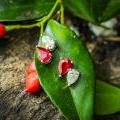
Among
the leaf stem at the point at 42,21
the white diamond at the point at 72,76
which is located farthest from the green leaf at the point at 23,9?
the white diamond at the point at 72,76

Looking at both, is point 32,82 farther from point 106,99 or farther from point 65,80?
point 106,99

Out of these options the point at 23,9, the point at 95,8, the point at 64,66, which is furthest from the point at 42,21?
the point at 95,8

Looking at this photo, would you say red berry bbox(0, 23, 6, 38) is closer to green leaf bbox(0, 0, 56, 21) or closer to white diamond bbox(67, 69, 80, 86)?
green leaf bbox(0, 0, 56, 21)

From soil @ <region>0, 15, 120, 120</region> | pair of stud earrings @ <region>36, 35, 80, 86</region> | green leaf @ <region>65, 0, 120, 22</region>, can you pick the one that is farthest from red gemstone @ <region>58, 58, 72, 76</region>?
green leaf @ <region>65, 0, 120, 22</region>

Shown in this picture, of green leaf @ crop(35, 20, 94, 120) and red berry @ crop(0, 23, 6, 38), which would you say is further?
red berry @ crop(0, 23, 6, 38)

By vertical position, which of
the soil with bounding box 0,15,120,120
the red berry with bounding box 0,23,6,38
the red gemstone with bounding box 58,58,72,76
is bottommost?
the soil with bounding box 0,15,120,120

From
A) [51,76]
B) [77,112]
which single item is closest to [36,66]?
[51,76]
